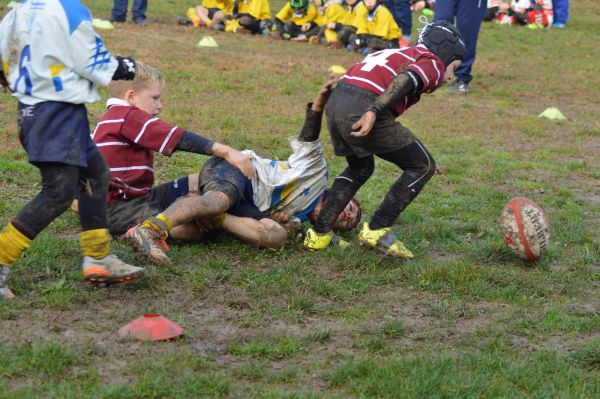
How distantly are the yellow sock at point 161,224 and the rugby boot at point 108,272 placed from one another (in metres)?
0.64

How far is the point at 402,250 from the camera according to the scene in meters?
5.95

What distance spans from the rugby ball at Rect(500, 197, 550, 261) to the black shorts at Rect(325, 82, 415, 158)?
0.83 meters

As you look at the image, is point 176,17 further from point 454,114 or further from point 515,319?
point 515,319

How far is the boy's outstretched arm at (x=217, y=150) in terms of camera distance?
17.1 ft

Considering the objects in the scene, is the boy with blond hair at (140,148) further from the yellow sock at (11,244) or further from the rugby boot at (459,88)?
the rugby boot at (459,88)

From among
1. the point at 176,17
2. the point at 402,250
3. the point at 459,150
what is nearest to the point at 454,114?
the point at 459,150

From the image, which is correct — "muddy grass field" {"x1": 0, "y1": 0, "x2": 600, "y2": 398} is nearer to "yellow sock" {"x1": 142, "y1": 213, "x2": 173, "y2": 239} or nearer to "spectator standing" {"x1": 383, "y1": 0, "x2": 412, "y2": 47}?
"yellow sock" {"x1": 142, "y1": 213, "x2": 173, "y2": 239}

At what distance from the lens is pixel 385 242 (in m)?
5.96

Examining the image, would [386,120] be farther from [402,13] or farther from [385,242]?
[402,13]

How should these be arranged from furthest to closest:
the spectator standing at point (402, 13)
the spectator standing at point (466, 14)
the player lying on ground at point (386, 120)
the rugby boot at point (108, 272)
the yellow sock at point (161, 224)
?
the spectator standing at point (402, 13) → the spectator standing at point (466, 14) → the player lying on ground at point (386, 120) → the yellow sock at point (161, 224) → the rugby boot at point (108, 272)

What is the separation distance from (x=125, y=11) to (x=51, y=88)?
14271mm

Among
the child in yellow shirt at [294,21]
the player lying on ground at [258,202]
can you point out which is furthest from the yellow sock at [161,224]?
the child in yellow shirt at [294,21]

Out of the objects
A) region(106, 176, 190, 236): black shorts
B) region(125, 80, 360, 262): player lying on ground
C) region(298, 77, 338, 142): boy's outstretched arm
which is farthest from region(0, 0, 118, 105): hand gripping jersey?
region(298, 77, 338, 142): boy's outstretched arm

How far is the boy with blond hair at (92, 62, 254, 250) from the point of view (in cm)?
538
